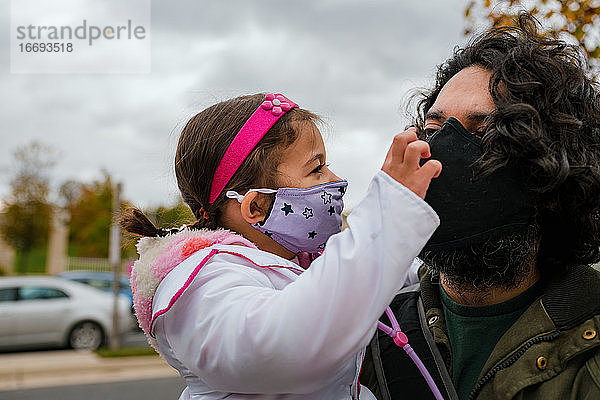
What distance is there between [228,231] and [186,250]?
20 cm

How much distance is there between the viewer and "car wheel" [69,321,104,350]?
14492 millimetres

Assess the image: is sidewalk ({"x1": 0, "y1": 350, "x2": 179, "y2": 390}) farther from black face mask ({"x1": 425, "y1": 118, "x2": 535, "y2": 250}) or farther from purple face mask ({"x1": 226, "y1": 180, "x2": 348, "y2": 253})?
black face mask ({"x1": 425, "y1": 118, "x2": 535, "y2": 250})

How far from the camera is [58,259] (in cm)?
3033

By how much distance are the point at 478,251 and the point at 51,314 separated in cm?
1308

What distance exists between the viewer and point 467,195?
2076mm

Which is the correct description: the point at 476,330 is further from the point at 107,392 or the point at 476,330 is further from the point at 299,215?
the point at 107,392

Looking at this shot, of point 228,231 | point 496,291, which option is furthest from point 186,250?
point 496,291

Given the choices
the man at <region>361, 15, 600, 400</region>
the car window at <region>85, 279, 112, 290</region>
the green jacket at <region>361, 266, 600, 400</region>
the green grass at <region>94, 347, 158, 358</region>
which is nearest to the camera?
the green jacket at <region>361, 266, 600, 400</region>

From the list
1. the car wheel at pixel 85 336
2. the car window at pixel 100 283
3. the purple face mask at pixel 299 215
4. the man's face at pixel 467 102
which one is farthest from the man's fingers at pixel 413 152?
the car window at pixel 100 283

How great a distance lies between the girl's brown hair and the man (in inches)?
19.9

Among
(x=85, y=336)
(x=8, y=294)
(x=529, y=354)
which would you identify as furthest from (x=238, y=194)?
(x=85, y=336)

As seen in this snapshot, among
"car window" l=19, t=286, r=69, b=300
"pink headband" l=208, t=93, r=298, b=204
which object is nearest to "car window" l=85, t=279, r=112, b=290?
"car window" l=19, t=286, r=69, b=300

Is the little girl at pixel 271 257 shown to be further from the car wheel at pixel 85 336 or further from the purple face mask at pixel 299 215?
the car wheel at pixel 85 336

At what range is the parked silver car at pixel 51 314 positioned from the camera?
13336mm
